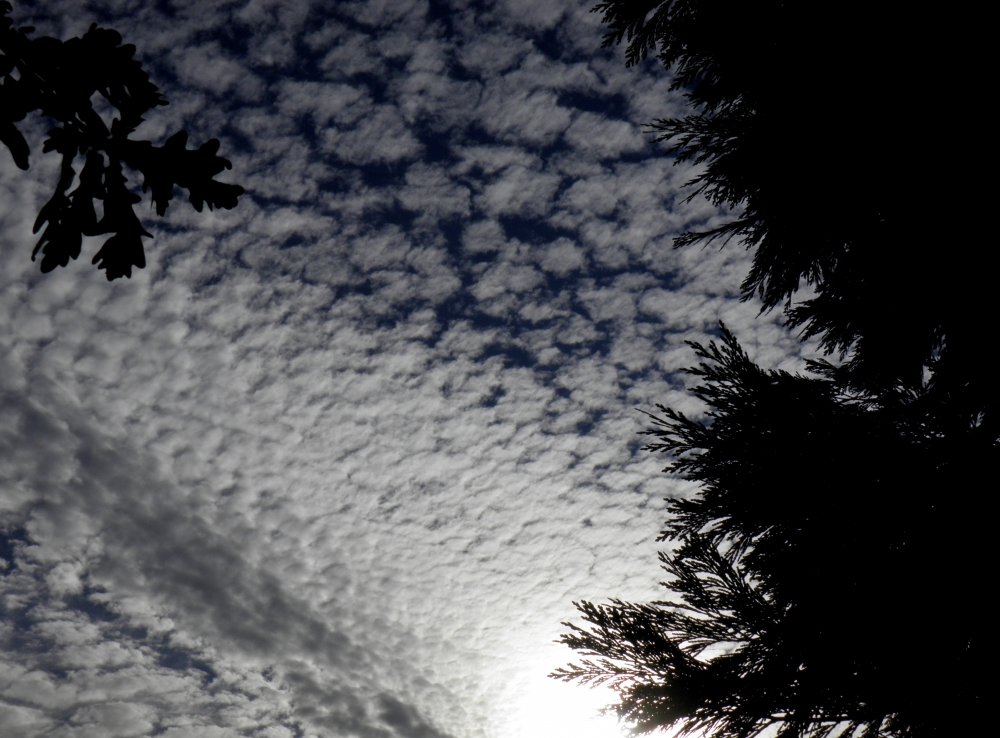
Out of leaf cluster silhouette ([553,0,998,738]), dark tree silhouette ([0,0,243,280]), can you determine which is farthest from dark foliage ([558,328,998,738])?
dark tree silhouette ([0,0,243,280])

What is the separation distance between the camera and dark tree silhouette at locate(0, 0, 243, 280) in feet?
4.90

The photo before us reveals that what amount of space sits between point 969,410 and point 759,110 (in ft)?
8.13

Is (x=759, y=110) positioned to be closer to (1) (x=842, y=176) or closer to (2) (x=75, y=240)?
(1) (x=842, y=176)

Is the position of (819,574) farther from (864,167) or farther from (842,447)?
(864,167)

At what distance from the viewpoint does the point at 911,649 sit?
124 inches

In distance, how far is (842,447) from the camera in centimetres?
349

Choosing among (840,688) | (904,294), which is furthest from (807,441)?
(840,688)

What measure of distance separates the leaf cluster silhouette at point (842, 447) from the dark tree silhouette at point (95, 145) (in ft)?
10.9

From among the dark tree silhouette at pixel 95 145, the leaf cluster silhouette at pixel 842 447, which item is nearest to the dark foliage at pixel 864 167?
the leaf cluster silhouette at pixel 842 447

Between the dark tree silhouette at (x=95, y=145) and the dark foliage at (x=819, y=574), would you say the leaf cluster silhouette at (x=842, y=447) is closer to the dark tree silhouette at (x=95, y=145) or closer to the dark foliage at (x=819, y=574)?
the dark foliage at (x=819, y=574)

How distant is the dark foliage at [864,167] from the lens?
311 cm

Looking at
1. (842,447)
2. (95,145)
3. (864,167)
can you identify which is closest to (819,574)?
(842,447)

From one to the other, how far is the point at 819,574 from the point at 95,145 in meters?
3.90

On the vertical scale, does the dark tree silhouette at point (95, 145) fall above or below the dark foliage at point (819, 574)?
→ above
